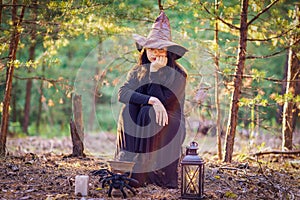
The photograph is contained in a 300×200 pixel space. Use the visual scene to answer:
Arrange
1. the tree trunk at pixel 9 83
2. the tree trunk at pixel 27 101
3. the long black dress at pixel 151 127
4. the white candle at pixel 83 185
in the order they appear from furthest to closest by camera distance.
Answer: the tree trunk at pixel 27 101 → the tree trunk at pixel 9 83 → the long black dress at pixel 151 127 → the white candle at pixel 83 185

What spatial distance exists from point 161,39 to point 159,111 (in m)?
0.88

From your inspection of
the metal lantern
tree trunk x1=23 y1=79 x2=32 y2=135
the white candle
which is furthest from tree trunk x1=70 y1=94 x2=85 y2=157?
tree trunk x1=23 y1=79 x2=32 y2=135

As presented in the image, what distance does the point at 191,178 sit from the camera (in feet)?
17.0

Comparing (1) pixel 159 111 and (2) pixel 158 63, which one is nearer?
(1) pixel 159 111

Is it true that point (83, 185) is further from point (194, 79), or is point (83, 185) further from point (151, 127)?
point (194, 79)

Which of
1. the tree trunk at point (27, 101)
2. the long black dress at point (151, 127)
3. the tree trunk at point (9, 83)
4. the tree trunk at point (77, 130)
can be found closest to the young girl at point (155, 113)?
the long black dress at point (151, 127)

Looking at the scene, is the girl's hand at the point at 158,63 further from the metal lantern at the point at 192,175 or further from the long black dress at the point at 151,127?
the metal lantern at the point at 192,175

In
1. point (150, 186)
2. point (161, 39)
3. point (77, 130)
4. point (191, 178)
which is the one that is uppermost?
point (161, 39)

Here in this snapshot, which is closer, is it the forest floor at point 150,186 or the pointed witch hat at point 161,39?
the forest floor at point 150,186

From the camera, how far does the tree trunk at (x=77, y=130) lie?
25.2 feet

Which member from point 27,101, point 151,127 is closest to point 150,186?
point 151,127

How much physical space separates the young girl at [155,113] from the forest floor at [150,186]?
26 cm

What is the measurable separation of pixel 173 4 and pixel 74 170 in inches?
109

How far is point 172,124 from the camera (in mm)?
5777
